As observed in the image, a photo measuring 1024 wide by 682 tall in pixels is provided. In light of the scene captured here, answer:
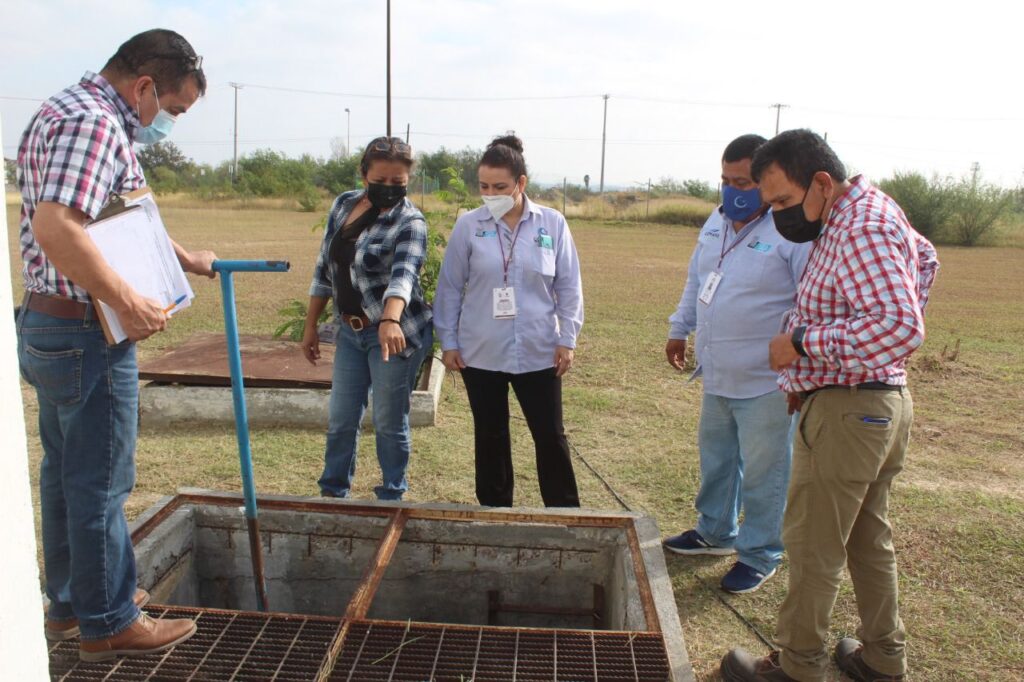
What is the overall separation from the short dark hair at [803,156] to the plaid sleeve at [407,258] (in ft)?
5.23

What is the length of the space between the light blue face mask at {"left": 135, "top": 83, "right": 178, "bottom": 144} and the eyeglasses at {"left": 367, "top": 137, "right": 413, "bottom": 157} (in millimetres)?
1164

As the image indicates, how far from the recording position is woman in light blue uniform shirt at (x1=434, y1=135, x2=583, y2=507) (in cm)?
365

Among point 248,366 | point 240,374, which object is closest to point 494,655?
point 240,374

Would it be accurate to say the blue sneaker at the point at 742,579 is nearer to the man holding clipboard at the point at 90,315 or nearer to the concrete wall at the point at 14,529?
the man holding clipboard at the point at 90,315

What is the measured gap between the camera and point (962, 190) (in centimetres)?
2839

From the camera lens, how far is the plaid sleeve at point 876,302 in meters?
2.32

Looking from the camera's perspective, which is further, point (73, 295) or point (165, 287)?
point (165, 287)

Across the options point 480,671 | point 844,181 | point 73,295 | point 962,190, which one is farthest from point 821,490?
point 962,190

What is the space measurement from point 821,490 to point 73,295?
89.6 inches

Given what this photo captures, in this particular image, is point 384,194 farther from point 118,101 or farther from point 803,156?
point 803,156

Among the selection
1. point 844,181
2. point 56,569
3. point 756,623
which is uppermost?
point 844,181

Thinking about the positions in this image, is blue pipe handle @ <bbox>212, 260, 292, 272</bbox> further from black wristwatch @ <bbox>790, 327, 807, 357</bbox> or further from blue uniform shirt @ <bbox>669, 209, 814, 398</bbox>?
blue uniform shirt @ <bbox>669, 209, 814, 398</bbox>

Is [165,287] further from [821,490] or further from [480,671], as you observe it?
[821,490]

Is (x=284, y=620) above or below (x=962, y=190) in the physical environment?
below
